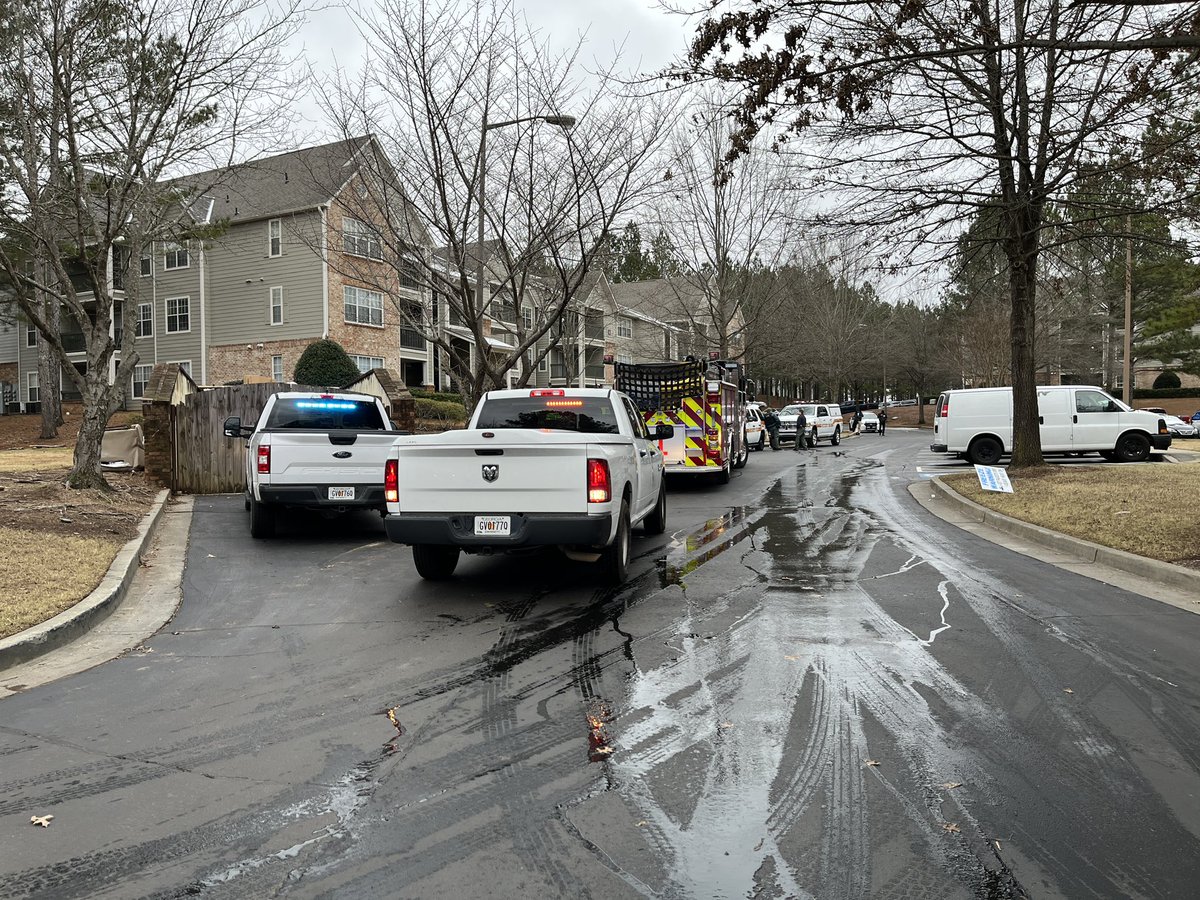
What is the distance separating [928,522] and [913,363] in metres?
68.4

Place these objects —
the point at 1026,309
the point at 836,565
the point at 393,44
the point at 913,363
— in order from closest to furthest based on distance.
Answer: the point at 836,565, the point at 393,44, the point at 1026,309, the point at 913,363

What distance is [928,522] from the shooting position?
1307cm

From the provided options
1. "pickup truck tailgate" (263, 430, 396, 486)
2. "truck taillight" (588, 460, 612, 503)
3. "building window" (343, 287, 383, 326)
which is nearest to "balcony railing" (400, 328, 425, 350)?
"building window" (343, 287, 383, 326)

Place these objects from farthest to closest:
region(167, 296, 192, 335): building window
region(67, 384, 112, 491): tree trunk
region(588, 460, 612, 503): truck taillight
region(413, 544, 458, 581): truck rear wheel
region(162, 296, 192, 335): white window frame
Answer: region(167, 296, 192, 335): building window, region(162, 296, 192, 335): white window frame, region(67, 384, 112, 491): tree trunk, region(413, 544, 458, 581): truck rear wheel, region(588, 460, 612, 503): truck taillight

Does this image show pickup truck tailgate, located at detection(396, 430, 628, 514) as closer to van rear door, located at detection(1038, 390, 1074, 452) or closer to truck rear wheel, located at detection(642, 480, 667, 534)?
truck rear wheel, located at detection(642, 480, 667, 534)

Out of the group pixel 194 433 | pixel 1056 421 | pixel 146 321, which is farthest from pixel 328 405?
pixel 146 321

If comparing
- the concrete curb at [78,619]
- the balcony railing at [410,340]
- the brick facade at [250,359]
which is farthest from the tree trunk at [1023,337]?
the balcony railing at [410,340]

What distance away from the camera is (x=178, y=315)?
120 feet

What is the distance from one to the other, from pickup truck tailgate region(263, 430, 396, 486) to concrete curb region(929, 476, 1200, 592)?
25.9 ft

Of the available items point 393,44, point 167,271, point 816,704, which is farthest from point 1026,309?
point 167,271

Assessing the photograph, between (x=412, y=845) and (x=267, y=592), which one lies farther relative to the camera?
(x=267, y=592)

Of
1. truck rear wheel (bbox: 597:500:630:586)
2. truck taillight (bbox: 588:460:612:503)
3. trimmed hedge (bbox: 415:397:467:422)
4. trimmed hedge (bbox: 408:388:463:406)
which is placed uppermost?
trimmed hedge (bbox: 408:388:463:406)

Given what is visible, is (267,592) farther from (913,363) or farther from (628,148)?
(913,363)

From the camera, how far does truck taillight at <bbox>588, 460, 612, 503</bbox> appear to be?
304 inches
